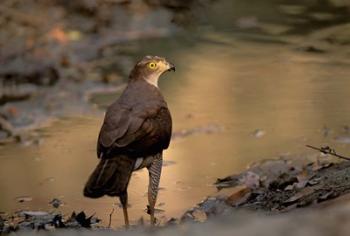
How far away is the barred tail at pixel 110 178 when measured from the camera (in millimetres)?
5805

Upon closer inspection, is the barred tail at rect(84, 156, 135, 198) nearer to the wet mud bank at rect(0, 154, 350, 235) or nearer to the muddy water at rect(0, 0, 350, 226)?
the wet mud bank at rect(0, 154, 350, 235)

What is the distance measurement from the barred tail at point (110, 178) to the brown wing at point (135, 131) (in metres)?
0.06

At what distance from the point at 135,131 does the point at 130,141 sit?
0.30 ft

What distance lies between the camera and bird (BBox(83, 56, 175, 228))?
5898mm

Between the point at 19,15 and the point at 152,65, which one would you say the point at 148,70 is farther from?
the point at 19,15

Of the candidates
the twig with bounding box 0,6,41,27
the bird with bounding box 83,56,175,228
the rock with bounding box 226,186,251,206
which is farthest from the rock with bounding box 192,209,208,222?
the twig with bounding box 0,6,41,27

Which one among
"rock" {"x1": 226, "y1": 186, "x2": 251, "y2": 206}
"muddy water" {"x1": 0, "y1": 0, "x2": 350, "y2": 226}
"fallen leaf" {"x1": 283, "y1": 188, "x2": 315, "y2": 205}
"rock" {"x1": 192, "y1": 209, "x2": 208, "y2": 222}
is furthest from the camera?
"muddy water" {"x1": 0, "y1": 0, "x2": 350, "y2": 226}

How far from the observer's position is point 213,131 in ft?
30.9

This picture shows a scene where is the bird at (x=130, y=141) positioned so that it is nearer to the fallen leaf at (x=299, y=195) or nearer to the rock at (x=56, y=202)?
the fallen leaf at (x=299, y=195)

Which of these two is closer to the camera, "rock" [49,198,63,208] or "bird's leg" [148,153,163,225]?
"bird's leg" [148,153,163,225]

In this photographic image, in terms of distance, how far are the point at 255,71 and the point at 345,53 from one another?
1.31 m

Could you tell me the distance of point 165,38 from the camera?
48.5 ft

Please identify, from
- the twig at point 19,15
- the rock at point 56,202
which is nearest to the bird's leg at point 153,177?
the rock at point 56,202

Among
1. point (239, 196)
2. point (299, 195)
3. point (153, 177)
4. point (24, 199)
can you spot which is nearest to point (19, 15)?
point (24, 199)
